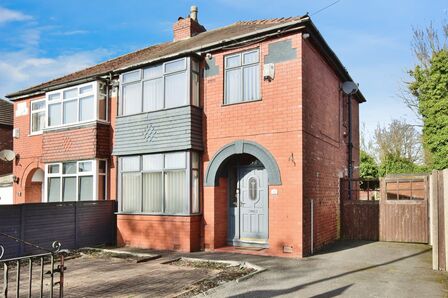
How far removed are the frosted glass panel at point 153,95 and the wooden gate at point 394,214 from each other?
710cm

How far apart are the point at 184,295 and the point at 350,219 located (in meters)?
8.00

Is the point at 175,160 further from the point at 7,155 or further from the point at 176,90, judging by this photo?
the point at 7,155

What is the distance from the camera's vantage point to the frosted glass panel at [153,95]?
11891 mm

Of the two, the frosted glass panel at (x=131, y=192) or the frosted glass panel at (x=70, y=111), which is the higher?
the frosted glass panel at (x=70, y=111)

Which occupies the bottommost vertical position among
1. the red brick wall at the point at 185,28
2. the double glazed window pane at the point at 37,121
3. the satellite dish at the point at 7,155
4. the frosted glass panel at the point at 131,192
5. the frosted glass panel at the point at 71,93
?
the frosted glass panel at the point at 131,192

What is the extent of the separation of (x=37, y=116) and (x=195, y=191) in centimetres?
899

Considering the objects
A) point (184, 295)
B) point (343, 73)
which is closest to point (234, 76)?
point (343, 73)

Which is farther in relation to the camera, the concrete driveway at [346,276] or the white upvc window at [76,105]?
the white upvc window at [76,105]

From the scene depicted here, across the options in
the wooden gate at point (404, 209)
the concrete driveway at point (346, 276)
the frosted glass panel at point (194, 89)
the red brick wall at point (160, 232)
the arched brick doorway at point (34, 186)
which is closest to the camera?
the concrete driveway at point (346, 276)

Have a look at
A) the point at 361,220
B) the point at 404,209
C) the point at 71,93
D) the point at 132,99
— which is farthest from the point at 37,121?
the point at 404,209

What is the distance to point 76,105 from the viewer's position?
1396 cm

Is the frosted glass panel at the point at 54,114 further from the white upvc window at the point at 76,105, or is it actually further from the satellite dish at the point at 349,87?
the satellite dish at the point at 349,87

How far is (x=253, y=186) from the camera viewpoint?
11281mm

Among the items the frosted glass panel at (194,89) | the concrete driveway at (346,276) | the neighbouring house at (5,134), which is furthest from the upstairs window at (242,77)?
the neighbouring house at (5,134)
